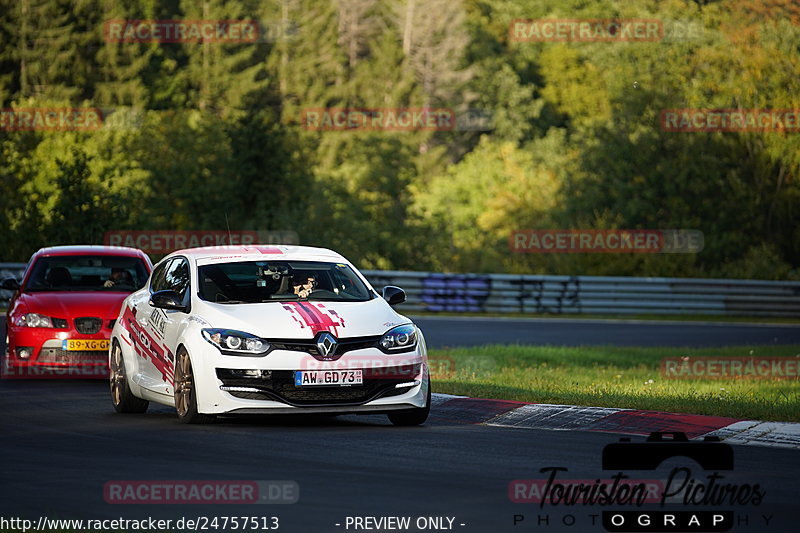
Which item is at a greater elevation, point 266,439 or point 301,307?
point 301,307

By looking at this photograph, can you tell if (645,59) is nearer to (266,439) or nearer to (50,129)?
(50,129)

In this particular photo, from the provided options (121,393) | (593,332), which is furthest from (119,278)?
(593,332)

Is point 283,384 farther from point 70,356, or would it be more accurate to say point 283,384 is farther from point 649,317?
point 649,317

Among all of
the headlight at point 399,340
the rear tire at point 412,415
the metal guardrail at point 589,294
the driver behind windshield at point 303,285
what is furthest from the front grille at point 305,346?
the metal guardrail at point 589,294

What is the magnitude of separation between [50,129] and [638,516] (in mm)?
58352

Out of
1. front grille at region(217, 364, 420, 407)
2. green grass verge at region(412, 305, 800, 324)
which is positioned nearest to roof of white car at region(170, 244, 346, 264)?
front grille at region(217, 364, 420, 407)

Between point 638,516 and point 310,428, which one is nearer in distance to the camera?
point 638,516

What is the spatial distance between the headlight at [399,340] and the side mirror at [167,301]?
1.88 meters

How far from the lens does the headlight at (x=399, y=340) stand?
1362 cm

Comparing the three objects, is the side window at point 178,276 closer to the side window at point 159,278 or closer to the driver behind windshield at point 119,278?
the side window at point 159,278

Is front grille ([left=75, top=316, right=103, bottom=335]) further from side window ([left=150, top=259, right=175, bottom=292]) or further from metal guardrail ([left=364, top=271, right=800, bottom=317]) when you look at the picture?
metal guardrail ([left=364, top=271, right=800, bottom=317])

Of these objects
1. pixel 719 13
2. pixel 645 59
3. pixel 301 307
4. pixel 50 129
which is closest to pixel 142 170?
pixel 50 129

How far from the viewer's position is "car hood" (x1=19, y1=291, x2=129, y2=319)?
18.9m

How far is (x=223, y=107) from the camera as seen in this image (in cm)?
8900
